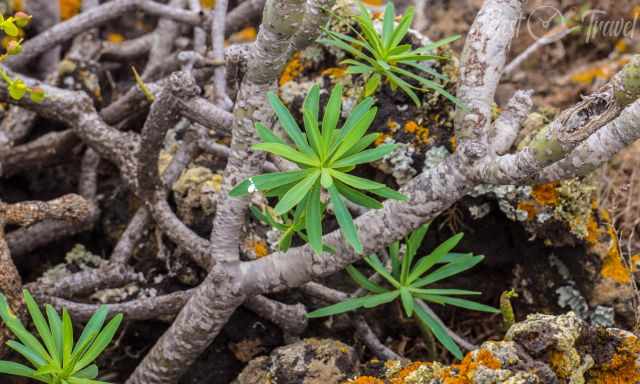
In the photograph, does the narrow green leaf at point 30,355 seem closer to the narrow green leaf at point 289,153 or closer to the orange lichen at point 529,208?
the narrow green leaf at point 289,153

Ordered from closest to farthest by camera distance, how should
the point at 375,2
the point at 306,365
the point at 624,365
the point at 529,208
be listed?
the point at 624,365 < the point at 306,365 < the point at 529,208 < the point at 375,2

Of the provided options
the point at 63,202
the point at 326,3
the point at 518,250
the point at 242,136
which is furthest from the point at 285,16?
the point at 518,250

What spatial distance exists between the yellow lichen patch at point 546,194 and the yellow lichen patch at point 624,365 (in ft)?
2.17

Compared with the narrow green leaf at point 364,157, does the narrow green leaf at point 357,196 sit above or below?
below

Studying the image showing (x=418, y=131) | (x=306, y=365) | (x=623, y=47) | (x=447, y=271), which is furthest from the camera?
(x=623, y=47)

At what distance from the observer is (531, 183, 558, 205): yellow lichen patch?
Answer: 2.38 meters

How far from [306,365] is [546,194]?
1097mm

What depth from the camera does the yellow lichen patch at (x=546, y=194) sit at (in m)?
2.38

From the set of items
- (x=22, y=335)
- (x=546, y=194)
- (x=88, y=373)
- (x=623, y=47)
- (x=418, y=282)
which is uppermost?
(x=623, y=47)

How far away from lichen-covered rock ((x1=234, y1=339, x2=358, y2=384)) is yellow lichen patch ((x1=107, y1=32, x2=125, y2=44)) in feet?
6.98

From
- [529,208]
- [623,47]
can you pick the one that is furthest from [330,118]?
[623,47]

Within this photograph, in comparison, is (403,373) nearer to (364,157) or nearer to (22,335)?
(364,157)

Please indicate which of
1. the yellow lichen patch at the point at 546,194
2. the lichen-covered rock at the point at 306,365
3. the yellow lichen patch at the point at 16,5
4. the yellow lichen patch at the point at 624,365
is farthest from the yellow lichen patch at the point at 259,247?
the yellow lichen patch at the point at 16,5

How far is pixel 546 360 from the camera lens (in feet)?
5.80
